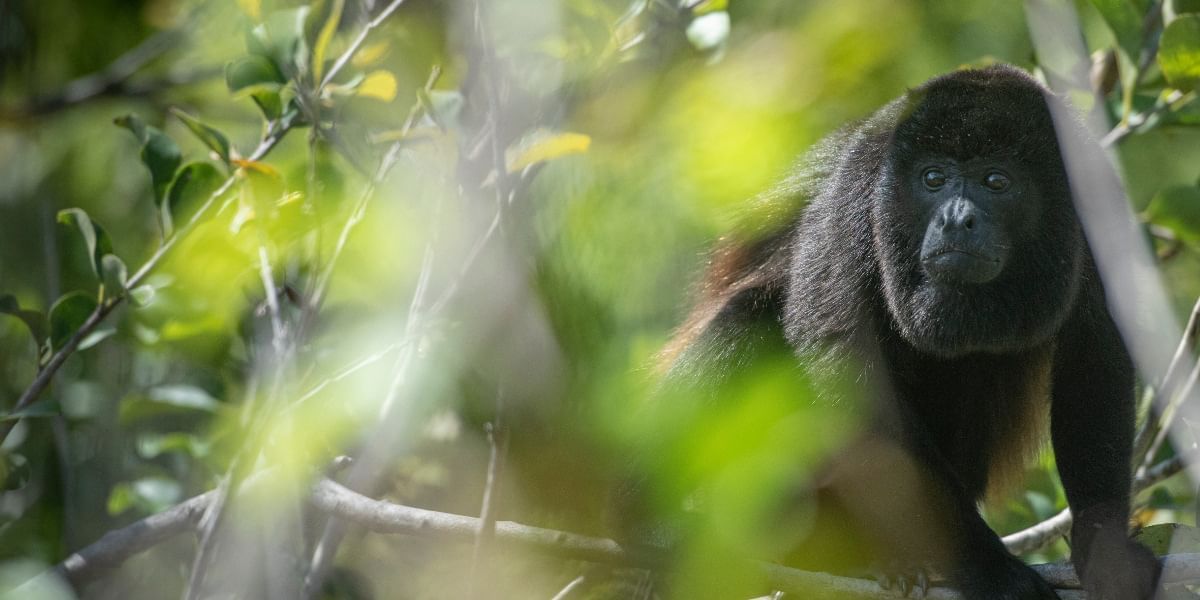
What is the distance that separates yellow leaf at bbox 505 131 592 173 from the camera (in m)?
2.81

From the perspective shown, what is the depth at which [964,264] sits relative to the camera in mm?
3213

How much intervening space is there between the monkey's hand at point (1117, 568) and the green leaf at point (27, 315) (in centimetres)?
293

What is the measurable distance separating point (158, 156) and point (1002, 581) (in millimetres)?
2595

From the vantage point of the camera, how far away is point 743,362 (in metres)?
3.61

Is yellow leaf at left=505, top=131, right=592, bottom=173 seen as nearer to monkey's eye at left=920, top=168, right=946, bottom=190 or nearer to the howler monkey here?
the howler monkey

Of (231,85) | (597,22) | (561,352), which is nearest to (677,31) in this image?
(597,22)

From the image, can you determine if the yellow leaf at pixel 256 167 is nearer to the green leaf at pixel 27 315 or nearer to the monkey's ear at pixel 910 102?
the green leaf at pixel 27 315

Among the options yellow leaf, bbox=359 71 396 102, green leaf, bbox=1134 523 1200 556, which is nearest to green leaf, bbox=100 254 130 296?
yellow leaf, bbox=359 71 396 102

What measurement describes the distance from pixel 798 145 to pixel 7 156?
3.38m

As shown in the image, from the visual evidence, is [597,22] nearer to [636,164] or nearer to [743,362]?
[636,164]

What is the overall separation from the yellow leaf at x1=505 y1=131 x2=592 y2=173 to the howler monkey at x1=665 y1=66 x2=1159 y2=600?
96 centimetres

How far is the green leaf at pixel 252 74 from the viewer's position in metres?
3.00

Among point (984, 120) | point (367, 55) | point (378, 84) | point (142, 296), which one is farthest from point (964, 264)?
point (142, 296)

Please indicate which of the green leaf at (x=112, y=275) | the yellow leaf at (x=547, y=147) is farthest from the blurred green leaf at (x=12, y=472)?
the yellow leaf at (x=547, y=147)
